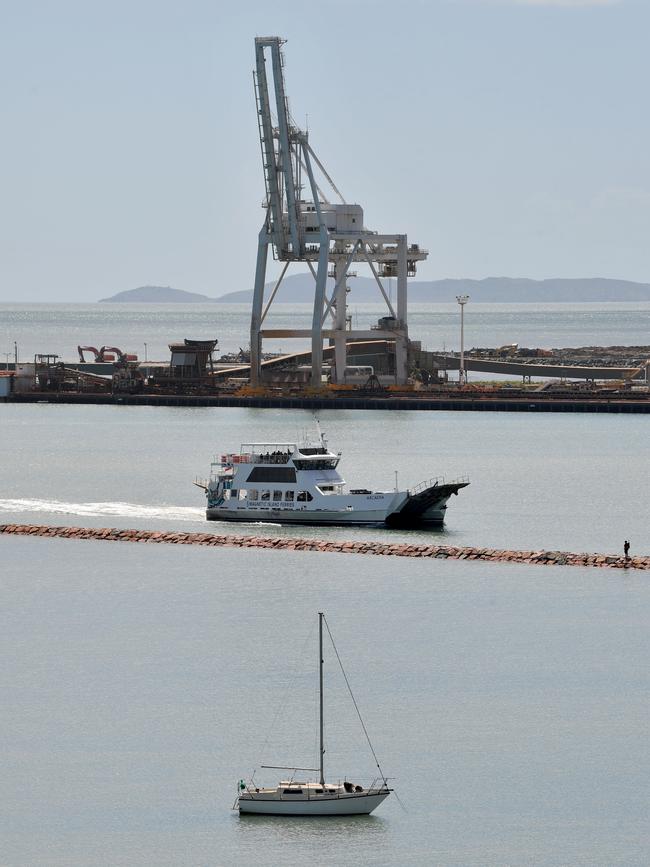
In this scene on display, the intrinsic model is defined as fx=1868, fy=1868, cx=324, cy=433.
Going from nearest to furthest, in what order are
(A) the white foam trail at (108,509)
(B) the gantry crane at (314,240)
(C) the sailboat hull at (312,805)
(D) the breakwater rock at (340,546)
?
(C) the sailboat hull at (312,805), (D) the breakwater rock at (340,546), (A) the white foam trail at (108,509), (B) the gantry crane at (314,240)

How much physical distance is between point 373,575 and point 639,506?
20918 mm

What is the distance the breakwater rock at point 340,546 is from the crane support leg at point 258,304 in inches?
2386

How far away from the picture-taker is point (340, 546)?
58.5 metres

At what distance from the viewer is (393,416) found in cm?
11756

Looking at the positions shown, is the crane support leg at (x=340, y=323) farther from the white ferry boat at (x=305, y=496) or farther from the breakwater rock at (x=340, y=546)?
the breakwater rock at (x=340, y=546)

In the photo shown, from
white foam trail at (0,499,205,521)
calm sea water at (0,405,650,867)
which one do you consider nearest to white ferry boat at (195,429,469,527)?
calm sea water at (0,405,650,867)

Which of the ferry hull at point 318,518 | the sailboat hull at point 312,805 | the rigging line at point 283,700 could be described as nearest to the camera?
the sailboat hull at point 312,805

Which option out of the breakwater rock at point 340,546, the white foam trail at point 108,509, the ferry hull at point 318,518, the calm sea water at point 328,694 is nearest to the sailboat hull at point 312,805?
the calm sea water at point 328,694

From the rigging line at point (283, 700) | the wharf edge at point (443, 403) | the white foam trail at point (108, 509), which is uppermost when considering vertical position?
the wharf edge at point (443, 403)

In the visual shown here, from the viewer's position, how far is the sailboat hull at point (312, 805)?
32156mm

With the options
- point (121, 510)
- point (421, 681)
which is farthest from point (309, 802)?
point (121, 510)

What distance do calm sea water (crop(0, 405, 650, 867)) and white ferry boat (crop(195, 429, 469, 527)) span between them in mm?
1209

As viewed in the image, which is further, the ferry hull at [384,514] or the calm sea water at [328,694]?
the ferry hull at [384,514]

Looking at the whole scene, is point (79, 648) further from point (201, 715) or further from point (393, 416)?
point (393, 416)
